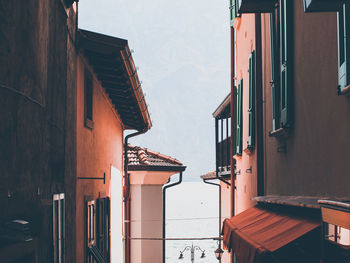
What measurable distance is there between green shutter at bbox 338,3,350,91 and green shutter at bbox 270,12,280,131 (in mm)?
2883

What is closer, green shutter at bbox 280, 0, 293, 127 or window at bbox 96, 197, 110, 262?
green shutter at bbox 280, 0, 293, 127

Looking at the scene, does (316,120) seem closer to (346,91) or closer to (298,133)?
(298,133)

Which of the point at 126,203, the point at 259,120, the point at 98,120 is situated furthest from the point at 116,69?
the point at 126,203

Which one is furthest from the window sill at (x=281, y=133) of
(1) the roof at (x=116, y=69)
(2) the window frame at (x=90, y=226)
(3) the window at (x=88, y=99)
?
(2) the window frame at (x=90, y=226)

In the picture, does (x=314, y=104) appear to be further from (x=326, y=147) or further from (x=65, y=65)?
(x=65, y=65)

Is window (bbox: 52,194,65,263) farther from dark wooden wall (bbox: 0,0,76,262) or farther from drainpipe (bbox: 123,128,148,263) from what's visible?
drainpipe (bbox: 123,128,148,263)

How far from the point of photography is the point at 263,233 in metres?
6.07

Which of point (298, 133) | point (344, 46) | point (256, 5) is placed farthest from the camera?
point (256, 5)

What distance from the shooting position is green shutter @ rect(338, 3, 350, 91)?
13.8 ft

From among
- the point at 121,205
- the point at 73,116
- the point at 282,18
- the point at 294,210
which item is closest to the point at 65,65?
the point at 73,116

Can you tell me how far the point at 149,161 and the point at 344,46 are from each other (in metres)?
13.5

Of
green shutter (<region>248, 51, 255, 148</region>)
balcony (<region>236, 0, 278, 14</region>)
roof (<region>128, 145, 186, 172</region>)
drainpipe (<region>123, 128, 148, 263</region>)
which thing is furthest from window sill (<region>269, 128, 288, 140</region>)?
roof (<region>128, 145, 186, 172</region>)

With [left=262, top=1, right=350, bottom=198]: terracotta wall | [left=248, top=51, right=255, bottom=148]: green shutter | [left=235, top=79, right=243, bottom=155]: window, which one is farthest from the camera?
[left=235, top=79, right=243, bottom=155]: window

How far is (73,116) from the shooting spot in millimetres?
8109
